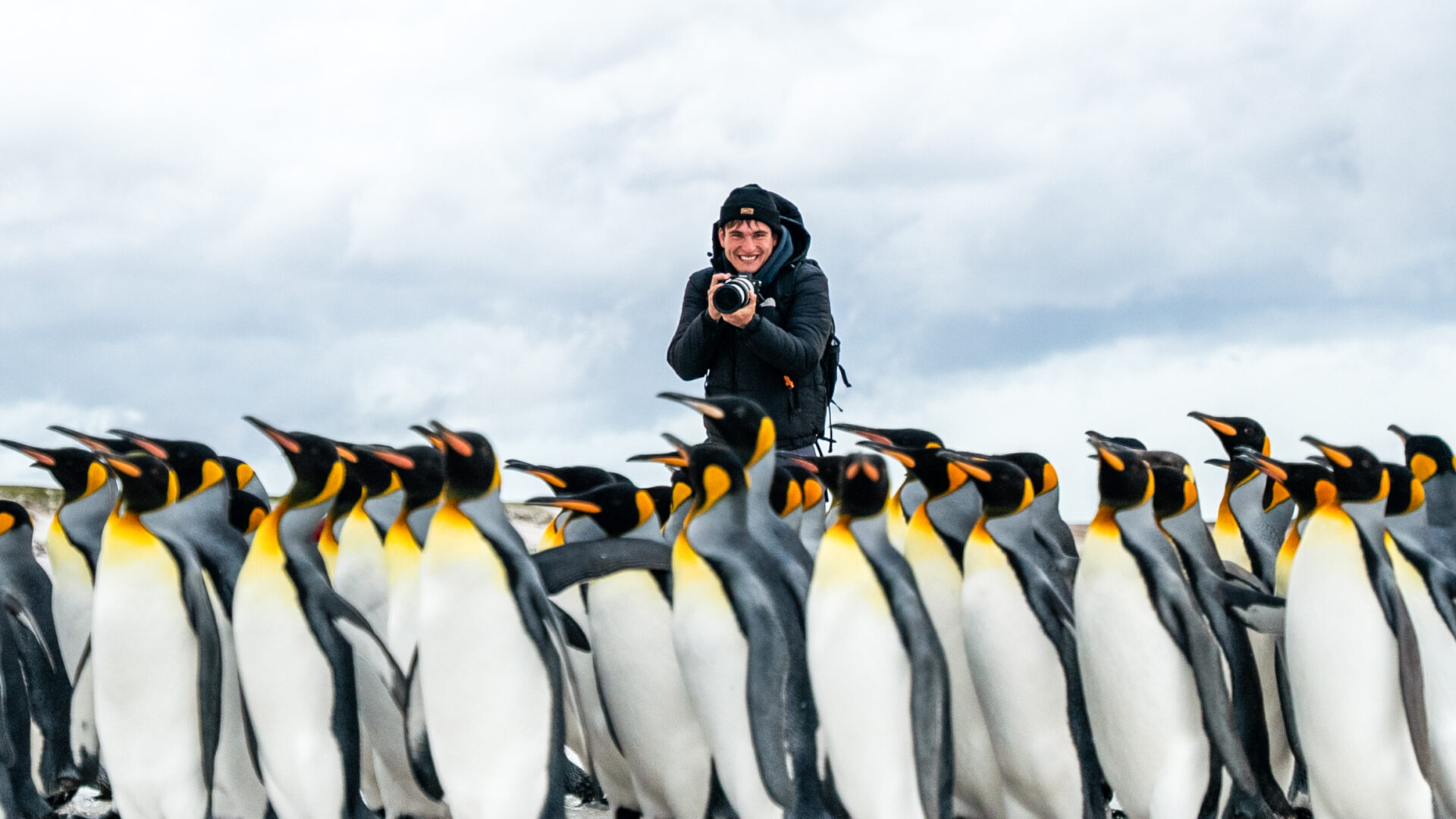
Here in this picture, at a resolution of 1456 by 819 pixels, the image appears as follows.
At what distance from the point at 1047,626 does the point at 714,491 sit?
0.97 meters

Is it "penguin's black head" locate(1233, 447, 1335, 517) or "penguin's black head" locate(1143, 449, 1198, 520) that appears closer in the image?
"penguin's black head" locate(1233, 447, 1335, 517)

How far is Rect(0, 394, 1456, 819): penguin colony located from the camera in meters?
3.72

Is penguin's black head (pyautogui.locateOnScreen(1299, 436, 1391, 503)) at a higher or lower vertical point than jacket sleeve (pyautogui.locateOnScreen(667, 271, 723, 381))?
lower

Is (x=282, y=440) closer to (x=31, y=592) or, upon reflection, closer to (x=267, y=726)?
(x=267, y=726)

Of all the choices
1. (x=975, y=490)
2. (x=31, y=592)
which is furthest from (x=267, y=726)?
(x=975, y=490)

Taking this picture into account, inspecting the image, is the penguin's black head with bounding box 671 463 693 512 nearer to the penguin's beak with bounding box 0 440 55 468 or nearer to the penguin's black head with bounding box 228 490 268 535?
the penguin's black head with bounding box 228 490 268 535

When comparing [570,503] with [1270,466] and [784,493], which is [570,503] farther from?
[1270,466]

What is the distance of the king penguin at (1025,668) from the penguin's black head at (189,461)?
2.20m

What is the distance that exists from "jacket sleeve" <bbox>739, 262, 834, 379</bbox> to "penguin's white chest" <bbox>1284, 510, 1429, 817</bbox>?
1726mm

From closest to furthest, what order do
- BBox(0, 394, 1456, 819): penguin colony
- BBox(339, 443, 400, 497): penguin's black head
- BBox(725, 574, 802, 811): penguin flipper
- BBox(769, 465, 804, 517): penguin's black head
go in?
BBox(725, 574, 802, 811): penguin flipper < BBox(0, 394, 1456, 819): penguin colony < BBox(339, 443, 400, 497): penguin's black head < BBox(769, 465, 804, 517): penguin's black head

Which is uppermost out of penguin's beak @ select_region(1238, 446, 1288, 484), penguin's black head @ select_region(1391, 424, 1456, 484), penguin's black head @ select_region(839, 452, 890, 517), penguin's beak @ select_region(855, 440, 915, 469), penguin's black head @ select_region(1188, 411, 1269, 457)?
penguin's black head @ select_region(1188, 411, 1269, 457)

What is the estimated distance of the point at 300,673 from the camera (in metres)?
3.90

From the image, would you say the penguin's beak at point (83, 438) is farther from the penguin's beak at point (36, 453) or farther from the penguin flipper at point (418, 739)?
the penguin flipper at point (418, 739)

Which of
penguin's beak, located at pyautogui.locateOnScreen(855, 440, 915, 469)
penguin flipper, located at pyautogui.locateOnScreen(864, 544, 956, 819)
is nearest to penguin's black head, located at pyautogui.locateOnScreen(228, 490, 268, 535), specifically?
penguin's beak, located at pyautogui.locateOnScreen(855, 440, 915, 469)
